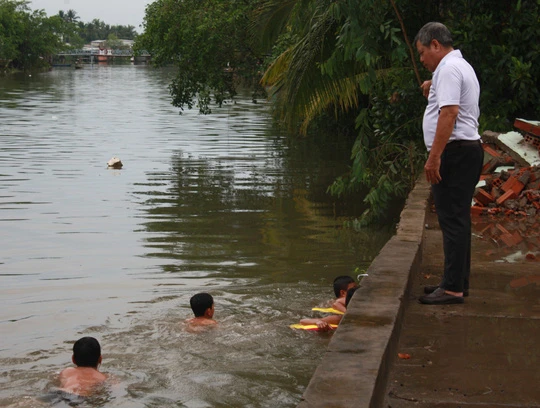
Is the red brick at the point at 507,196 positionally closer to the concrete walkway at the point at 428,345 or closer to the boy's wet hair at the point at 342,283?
the boy's wet hair at the point at 342,283

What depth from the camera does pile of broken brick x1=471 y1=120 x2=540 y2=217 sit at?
1124 centimetres

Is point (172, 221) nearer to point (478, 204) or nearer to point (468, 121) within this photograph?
point (478, 204)

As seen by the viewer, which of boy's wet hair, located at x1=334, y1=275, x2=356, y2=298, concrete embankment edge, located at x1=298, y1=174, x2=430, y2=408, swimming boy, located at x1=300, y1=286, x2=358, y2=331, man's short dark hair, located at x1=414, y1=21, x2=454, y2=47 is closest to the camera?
concrete embankment edge, located at x1=298, y1=174, x2=430, y2=408

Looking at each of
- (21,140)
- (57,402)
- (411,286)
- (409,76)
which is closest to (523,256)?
(411,286)

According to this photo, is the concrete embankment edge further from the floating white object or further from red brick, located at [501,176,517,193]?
the floating white object

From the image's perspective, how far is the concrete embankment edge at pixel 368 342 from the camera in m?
4.16

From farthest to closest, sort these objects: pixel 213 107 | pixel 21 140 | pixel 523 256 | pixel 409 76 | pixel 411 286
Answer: pixel 213 107
pixel 21 140
pixel 409 76
pixel 523 256
pixel 411 286

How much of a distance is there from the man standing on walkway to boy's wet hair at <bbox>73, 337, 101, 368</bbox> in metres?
2.41

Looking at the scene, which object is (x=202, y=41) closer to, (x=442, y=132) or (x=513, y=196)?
(x=513, y=196)

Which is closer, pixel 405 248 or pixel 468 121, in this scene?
pixel 468 121

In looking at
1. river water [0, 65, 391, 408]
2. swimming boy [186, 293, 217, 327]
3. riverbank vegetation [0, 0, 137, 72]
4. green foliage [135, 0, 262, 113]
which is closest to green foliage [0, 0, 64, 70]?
riverbank vegetation [0, 0, 137, 72]

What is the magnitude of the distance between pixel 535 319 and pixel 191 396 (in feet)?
8.01

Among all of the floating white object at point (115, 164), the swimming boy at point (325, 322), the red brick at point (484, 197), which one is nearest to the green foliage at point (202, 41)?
the floating white object at point (115, 164)

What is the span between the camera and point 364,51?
9.74 m
